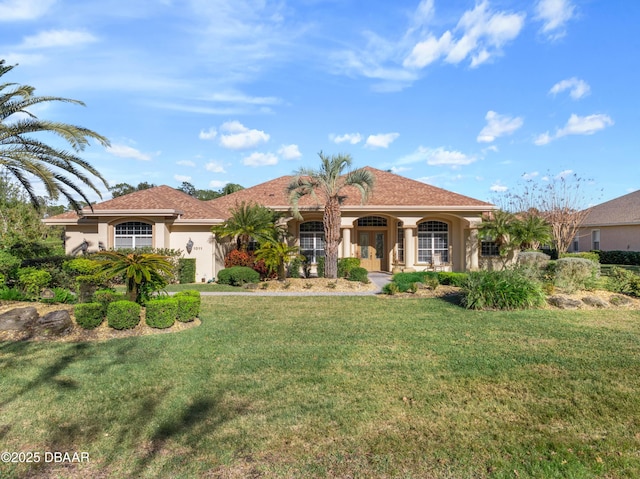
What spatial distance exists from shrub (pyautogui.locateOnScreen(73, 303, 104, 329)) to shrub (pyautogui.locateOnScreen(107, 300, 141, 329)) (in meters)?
0.22

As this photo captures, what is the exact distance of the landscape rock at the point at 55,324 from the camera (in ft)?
26.6

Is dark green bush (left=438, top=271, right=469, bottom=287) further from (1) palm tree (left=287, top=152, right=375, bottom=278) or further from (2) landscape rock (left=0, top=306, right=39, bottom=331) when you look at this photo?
(2) landscape rock (left=0, top=306, right=39, bottom=331)

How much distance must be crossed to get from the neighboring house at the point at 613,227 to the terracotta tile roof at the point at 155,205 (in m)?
27.7

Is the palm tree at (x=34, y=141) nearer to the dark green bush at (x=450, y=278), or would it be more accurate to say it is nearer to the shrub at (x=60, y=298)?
the shrub at (x=60, y=298)

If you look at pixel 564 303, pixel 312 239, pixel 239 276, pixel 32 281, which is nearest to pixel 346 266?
pixel 312 239

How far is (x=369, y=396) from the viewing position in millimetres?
5309

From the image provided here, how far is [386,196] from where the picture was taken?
21891 mm

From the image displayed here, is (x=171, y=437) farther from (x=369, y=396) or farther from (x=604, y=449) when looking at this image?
(x=604, y=449)

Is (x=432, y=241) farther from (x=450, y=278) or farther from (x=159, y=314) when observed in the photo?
(x=159, y=314)

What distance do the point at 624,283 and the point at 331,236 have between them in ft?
34.9

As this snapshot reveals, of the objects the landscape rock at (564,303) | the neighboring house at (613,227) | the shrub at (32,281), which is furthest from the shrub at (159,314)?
the neighboring house at (613,227)

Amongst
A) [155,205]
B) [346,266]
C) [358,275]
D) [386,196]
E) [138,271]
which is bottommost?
[358,275]

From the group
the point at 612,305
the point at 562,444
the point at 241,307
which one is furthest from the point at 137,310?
the point at 612,305

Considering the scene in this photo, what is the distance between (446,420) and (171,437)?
117 inches
